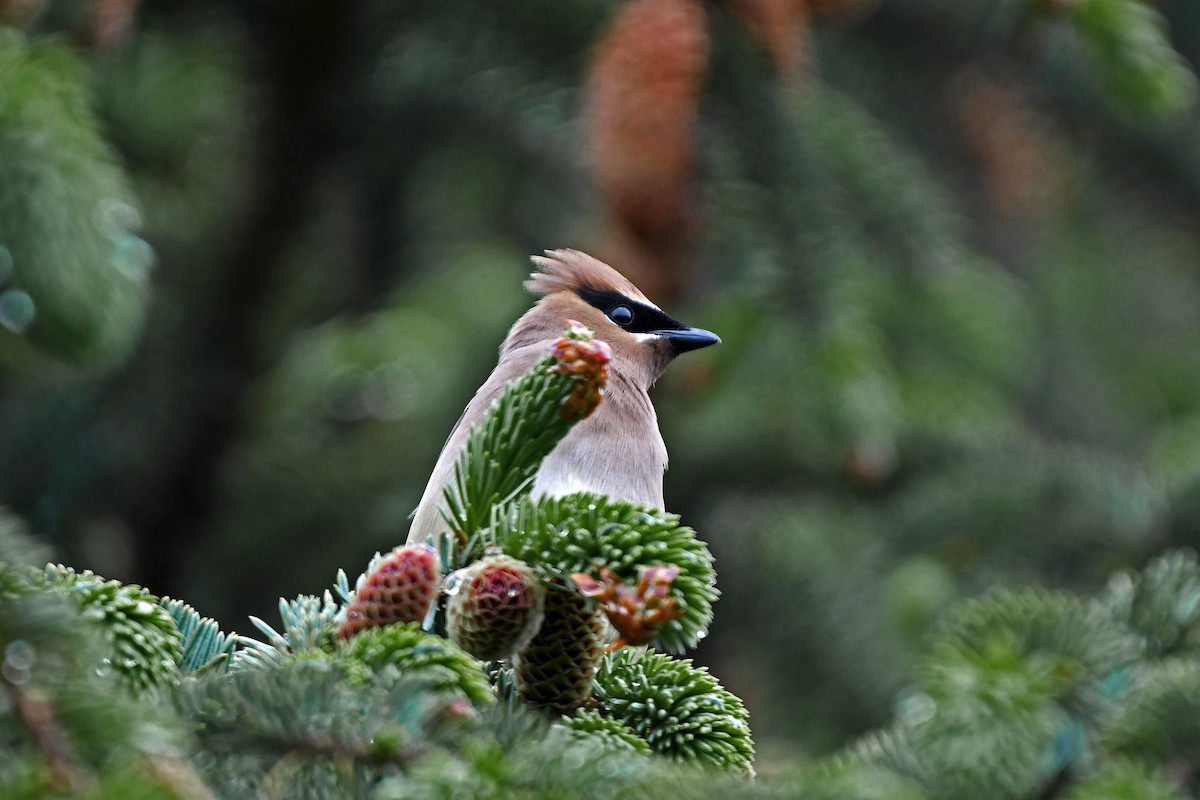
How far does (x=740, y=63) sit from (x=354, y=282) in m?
2.38

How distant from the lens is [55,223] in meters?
2.40

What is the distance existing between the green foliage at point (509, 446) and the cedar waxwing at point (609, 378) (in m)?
0.79

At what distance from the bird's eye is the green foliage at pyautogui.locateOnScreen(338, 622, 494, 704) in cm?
238

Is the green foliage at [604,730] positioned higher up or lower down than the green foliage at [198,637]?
higher up

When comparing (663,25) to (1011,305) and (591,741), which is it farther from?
(1011,305)

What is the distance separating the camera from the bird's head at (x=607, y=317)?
398 cm

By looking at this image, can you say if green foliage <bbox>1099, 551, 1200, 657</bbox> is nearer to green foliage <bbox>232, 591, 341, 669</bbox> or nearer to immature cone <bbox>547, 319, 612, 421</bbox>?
immature cone <bbox>547, 319, 612, 421</bbox>

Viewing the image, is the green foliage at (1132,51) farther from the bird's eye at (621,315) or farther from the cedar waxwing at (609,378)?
the bird's eye at (621,315)

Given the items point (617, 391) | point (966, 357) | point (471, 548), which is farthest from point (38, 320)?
point (966, 357)

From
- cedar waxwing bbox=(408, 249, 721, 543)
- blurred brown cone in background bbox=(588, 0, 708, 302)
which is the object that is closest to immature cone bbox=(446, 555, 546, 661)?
cedar waxwing bbox=(408, 249, 721, 543)

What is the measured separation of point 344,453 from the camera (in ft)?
16.2

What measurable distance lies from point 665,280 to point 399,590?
1.89m

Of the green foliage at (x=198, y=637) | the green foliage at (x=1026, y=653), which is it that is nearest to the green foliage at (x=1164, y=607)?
the green foliage at (x=1026, y=653)

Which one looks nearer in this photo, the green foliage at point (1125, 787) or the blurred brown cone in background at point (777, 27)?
the green foliage at point (1125, 787)
